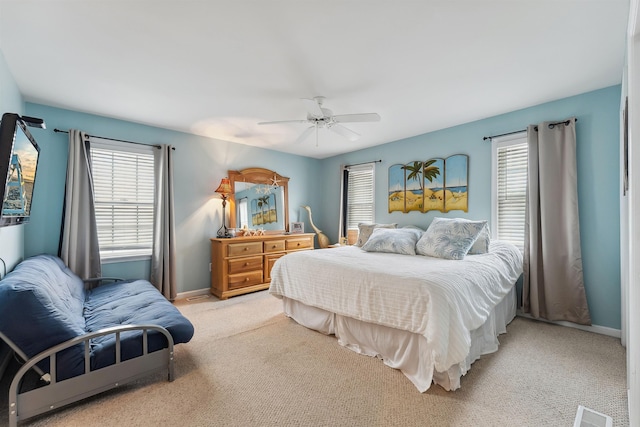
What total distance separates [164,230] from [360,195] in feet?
10.6

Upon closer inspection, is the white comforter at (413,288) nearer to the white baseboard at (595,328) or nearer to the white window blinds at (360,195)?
the white baseboard at (595,328)

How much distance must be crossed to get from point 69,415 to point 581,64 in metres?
4.46

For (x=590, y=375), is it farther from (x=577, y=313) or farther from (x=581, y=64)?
(x=581, y=64)

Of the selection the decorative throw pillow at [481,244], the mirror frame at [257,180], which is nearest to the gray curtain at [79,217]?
the mirror frame at [257,180]

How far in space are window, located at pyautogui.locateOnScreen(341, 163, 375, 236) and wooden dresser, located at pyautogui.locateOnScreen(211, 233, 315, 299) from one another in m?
1.35

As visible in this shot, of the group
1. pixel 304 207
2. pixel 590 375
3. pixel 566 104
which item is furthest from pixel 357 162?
pixel 590 375

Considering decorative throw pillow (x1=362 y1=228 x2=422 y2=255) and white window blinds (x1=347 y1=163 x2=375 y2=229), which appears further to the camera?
white window blinds (x1=347 y1=163 x2=375 y2=229)

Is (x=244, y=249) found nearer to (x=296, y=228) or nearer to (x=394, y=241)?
(x=296, y=228)

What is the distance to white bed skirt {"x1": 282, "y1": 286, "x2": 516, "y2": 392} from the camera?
189 centimetres

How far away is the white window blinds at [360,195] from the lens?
4.89 m

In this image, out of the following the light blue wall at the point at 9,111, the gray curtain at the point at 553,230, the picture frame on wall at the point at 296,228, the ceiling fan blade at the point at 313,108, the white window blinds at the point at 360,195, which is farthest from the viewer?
the picture frame on wall at the point at 296,228

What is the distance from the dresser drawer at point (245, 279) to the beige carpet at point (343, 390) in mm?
1346

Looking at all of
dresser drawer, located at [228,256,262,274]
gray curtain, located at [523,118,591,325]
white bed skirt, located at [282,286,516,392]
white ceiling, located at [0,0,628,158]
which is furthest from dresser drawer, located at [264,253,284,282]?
gray curtain, located at [523,118,591,325]

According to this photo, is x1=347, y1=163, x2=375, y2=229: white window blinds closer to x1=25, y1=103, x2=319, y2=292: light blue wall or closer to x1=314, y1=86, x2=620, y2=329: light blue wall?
x1=25, y1=103, x2=319, y2=292: light blue wall
